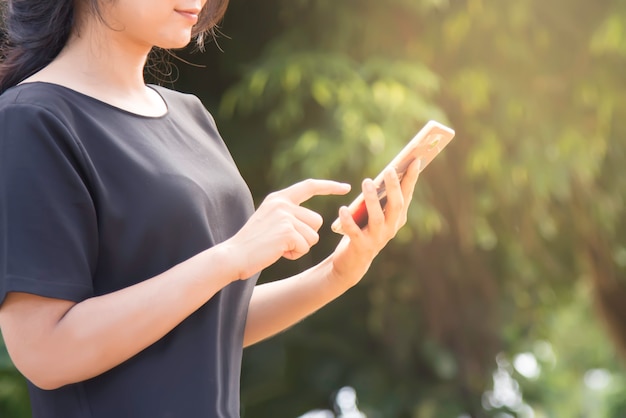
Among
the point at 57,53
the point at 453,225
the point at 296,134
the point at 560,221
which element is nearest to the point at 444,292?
the point at 453,225

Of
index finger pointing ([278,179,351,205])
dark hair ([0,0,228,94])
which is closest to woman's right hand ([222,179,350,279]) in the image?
index finger pointing ([278,179,351,205])

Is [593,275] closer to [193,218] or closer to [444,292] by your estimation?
[444,292]

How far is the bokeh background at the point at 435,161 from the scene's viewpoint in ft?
12.7

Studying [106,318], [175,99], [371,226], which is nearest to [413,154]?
[371,226]

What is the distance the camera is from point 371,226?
155 centimetres

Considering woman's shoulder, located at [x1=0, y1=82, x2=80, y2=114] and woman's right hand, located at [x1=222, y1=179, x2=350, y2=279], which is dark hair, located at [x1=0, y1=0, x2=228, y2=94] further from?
woman's right hand, located at [x1=222, y1=179, x2=350, y2=279]

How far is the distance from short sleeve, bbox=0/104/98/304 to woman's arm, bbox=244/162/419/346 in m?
0.44

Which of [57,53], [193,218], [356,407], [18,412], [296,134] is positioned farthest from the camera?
[356,407]

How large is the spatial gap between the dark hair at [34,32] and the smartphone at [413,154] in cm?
51

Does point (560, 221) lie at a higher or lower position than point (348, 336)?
higher

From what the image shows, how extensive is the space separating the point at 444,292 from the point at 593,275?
3.92 ft

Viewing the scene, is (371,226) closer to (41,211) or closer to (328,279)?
(328,279)

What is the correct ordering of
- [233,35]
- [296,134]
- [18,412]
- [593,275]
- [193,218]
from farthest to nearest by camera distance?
[593,275] < [233,35] < [296,134] < [18,412] < [193,218]

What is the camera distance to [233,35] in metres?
4.27
